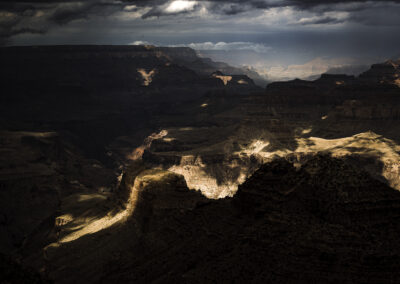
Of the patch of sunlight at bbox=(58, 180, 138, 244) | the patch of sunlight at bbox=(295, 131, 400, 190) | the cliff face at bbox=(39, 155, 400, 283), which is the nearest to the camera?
the cliff face at bbox=(39, 155, 400, 283)

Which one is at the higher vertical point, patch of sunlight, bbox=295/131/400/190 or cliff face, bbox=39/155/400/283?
cliff face, bbox=39/155/400/283

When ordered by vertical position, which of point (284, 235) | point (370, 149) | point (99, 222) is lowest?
point (370, 149)

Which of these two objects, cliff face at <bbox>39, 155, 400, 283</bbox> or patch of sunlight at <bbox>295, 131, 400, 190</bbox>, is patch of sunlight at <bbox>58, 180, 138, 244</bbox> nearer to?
cliff face at <bbox>39, 155, 400, 283</bbox>

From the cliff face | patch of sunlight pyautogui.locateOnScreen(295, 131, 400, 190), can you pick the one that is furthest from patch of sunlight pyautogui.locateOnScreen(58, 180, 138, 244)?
patch of sunlight pyautogui.locateOnScreen(295, 131, 400, 190)

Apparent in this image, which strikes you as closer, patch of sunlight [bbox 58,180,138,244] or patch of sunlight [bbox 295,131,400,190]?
patch of sunlight [bbox 58,180,138,244]

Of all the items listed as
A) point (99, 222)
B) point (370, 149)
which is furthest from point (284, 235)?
point (370, 149)

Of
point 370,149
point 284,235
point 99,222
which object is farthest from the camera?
point 370,149

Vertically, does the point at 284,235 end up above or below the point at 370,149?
above

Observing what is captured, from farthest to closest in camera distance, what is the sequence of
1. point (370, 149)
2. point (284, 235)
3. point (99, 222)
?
point (370, 149) → point (99, 222) → point (284, 235)

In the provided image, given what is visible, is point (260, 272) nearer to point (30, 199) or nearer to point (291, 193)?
point (291, 193)

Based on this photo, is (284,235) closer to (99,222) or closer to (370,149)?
(99,222)

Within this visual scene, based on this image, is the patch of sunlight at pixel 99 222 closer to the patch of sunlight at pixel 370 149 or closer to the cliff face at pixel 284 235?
the cliff face at pixel 284 235

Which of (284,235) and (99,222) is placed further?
(99,222)
